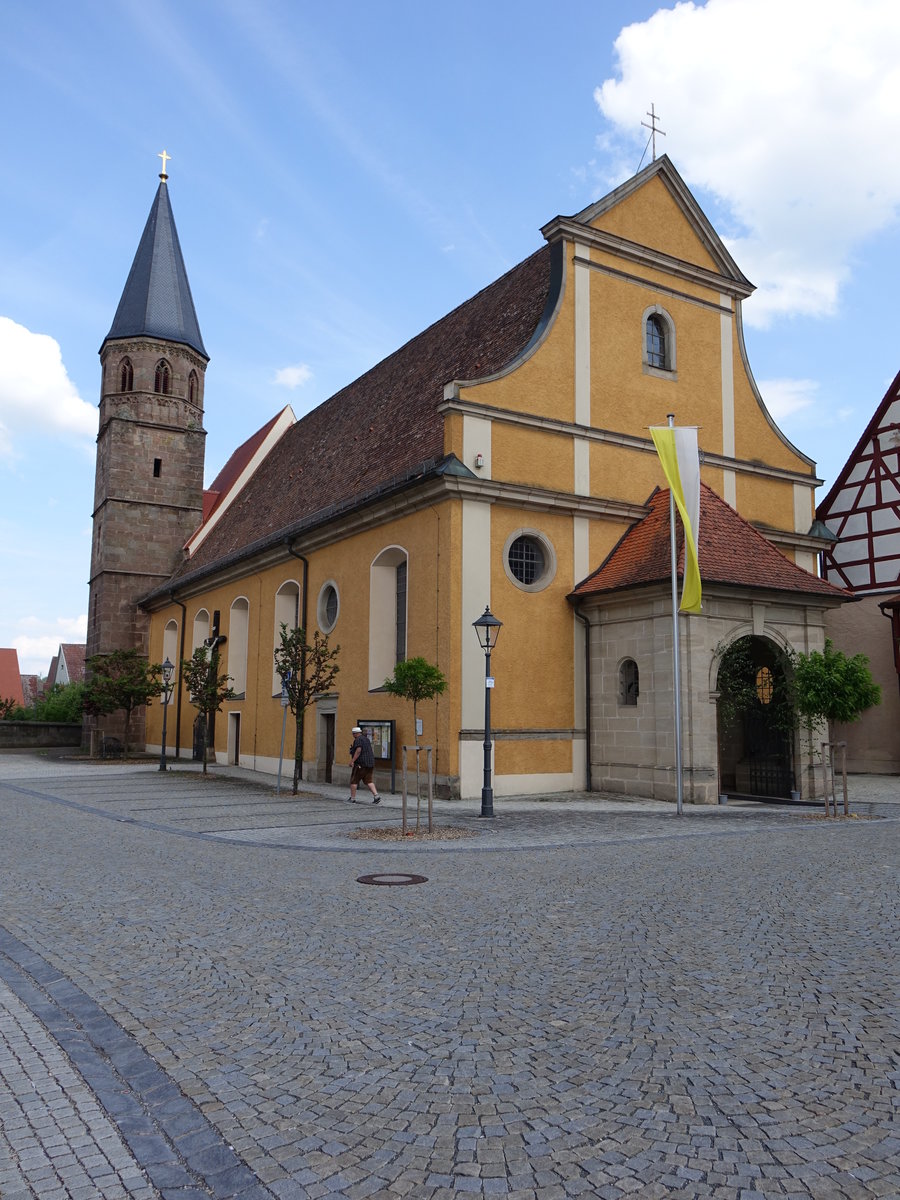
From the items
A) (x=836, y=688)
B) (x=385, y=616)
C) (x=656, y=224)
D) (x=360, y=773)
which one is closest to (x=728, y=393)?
(x=656, y=224)

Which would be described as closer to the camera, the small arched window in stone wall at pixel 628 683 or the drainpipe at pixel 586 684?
the small arched window in stone wall at pixel 628 683

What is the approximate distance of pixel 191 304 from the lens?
43.4 meters

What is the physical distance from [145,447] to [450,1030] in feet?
129

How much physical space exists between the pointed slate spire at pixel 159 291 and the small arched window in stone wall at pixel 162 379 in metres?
1.18

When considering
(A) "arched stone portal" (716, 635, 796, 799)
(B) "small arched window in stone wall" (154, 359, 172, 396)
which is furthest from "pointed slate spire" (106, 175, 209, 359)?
(A) "arched stone portal" (716, 635, 796, 799)

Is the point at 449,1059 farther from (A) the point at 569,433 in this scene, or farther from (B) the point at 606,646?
(A) the point at 569,433

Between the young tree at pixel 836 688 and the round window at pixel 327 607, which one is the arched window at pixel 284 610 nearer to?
the round window at pixel 327 607

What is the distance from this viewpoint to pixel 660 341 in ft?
75.8

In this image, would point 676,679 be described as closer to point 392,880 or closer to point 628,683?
point 628,683

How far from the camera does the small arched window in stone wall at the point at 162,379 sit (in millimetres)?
41438

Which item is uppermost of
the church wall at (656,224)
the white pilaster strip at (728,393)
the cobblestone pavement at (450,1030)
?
the church wall at (656,224)

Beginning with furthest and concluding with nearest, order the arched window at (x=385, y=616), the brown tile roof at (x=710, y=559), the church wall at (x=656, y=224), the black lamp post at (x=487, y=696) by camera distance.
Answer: the church wall at (x=656, y=224), the arched window at (x=385, y=616), the brown tile roof at (x=710, y=559), the black lamp post at (x=487, y=696)

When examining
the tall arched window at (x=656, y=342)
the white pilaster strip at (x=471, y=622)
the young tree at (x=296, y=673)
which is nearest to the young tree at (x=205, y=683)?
the young tree at (x=296, y=673)

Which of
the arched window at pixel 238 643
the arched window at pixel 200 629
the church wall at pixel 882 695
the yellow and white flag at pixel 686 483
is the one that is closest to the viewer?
the yellow and white flag at pixel 686 483
